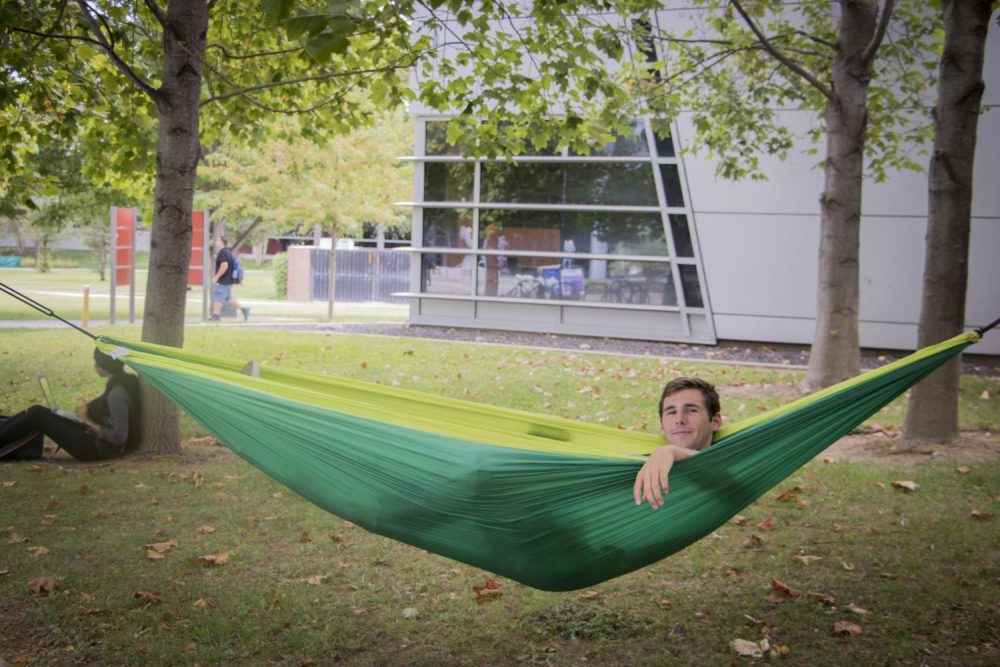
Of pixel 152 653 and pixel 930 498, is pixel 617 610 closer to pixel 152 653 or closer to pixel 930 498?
pixel 152 653

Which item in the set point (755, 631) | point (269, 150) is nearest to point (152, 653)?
point (755, 631)

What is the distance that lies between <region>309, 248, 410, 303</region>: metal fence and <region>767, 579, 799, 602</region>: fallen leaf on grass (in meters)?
23.0

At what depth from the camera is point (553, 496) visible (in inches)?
103

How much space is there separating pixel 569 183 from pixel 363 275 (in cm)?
1292

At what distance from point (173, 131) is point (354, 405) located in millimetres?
3402

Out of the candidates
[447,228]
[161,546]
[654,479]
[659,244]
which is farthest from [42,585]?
[447,228]

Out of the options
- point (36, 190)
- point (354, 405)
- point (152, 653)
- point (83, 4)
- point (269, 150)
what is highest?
point (269, 150)

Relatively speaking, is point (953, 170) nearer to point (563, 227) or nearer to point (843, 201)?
point (843, 201)

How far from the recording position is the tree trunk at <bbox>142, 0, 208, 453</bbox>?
18.3 ft

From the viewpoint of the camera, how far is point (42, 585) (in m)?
3.62

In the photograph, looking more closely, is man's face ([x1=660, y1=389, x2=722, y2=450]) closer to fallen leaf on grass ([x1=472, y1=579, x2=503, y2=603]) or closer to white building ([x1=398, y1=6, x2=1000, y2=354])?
fallen leaf on grass ([x1=472, y1=579, x2=503, y2=603])

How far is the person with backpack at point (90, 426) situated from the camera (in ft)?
18.6

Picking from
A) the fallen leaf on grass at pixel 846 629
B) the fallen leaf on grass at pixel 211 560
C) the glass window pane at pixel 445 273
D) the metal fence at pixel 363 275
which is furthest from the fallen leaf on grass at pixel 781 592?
the metal fence at pixel 363 275

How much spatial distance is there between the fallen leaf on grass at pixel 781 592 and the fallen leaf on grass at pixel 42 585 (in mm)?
2907
